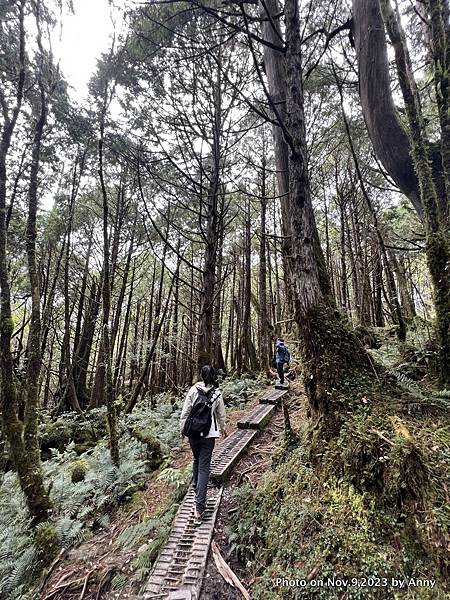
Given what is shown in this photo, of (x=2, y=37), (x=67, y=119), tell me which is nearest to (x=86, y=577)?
(x=67, y=119)

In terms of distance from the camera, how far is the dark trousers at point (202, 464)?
3.67m

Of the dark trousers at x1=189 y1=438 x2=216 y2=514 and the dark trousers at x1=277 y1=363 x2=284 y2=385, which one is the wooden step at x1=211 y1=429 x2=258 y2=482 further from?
the dark trousers at x1=277 y1=363 x2=284 y2=385

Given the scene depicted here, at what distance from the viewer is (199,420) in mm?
3742

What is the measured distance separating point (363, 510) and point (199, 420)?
199 centimetres

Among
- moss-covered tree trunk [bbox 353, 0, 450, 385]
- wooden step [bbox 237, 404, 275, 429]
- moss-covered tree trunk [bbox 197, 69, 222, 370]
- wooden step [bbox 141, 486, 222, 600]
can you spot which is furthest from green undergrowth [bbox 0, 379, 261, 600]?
moss-covered tree trunk [bbox 353, 0, 450, 385]

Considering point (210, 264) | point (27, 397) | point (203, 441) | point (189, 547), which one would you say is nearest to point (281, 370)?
point (210, 264)

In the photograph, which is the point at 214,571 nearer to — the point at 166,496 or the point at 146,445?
the point at 166,496

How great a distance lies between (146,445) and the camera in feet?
21.5

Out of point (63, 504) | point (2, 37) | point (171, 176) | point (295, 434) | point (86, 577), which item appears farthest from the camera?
point (171, 176)

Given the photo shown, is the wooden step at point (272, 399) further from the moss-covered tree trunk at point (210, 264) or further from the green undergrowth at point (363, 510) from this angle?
the green undergrowth at point (363, 510)

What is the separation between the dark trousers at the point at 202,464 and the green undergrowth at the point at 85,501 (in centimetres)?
57

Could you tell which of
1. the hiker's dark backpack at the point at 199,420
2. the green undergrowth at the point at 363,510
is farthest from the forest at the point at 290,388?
the hiker's dark backpack at the point at 199,420

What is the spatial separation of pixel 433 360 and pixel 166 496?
4505mm

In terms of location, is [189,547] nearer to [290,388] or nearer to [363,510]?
[363,510]
